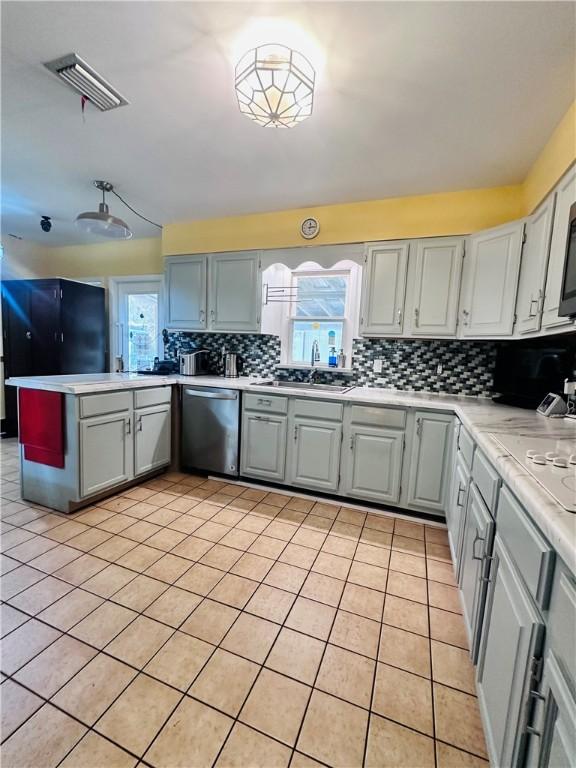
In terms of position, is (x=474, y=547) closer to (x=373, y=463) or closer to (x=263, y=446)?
(x=373, y=463)

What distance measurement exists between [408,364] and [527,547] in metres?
2.26

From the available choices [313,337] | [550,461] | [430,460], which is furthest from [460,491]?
[313,337]

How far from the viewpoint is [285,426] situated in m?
2.87

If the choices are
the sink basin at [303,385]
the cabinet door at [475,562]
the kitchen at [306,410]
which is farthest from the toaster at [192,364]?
the cabinet door at [475,562]

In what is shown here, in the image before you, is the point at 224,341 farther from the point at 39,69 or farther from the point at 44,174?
the point at 39,69

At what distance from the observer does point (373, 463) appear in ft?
8.55

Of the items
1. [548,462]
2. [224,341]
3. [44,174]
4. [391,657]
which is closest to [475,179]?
[548,462]

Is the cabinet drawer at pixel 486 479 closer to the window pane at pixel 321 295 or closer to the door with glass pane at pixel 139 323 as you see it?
the window pane at pixel 321 295

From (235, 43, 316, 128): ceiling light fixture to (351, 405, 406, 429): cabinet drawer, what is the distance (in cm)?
185

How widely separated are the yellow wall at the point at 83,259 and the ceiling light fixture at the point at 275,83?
9.98ft

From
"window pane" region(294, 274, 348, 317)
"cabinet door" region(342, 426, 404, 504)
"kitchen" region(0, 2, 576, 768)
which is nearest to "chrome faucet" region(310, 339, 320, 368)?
"kitchen" region(0, 2, 576, 768)

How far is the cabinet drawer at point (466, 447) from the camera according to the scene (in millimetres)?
1635

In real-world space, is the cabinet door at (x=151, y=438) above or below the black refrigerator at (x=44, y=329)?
below

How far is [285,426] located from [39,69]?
2553mm
